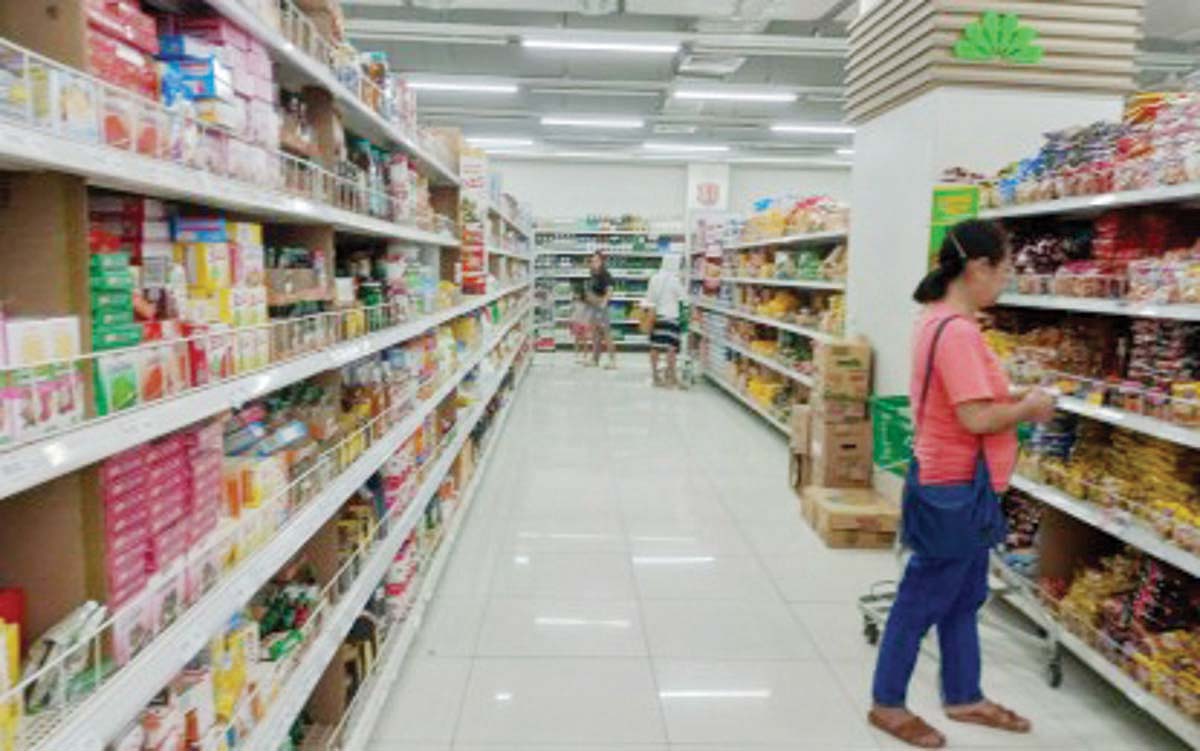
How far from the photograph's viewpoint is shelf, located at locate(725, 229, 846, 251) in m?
6.60

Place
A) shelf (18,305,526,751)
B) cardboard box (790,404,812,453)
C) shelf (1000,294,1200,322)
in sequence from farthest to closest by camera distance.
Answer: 1. cardboard box (790,404,812,453)
2. shelf (1000,294,1200,322)
3. shelf (18,305,526,751)

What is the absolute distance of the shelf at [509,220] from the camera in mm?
7432

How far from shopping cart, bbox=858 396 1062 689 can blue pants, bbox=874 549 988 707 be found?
42 centimetres

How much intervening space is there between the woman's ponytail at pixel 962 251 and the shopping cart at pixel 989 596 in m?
0.83

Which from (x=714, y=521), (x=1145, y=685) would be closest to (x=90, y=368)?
(x=1145, y=685)

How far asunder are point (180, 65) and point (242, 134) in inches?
7.6

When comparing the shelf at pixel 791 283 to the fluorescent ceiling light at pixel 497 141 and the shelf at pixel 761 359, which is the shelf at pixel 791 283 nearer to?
the shelf at pixel 761 359

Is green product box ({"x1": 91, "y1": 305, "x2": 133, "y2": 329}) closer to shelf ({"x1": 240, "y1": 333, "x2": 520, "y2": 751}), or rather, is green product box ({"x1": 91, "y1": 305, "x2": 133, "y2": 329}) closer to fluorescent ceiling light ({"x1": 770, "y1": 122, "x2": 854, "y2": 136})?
shelf ({"x1": 240, "y1": 333, "x2": 520, "y2": 751})

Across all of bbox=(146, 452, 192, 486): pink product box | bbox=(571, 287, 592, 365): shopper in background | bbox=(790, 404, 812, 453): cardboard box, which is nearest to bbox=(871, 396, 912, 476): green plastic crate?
bbox=(790, 404, 812, 453): cardboard box

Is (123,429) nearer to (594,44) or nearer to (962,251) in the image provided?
(962,251)

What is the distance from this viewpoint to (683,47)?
9039mm

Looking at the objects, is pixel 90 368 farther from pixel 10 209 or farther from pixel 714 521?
pixel 714 521

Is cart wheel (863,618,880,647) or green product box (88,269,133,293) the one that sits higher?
green product box (88,269,133,293)

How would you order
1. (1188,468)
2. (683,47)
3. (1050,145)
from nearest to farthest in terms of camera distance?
(1188,468) → (1050,145) → (683,47)
